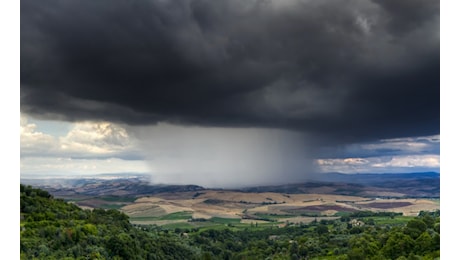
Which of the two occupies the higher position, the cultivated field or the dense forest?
the dense forest

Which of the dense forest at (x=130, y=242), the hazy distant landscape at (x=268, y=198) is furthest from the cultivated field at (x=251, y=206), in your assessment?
the dense forest at (x=130, y=242)

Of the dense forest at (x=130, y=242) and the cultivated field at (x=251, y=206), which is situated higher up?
the dense forest at (x=130, y=242)

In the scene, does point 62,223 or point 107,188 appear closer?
point 62,223

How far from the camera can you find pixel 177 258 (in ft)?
167

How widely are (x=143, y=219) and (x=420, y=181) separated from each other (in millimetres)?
67326

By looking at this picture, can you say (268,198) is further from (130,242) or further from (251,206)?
(130,242)

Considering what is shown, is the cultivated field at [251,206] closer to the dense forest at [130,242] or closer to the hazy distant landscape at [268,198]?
the hazy distant landscape at [268,198]

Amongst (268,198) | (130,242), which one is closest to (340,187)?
(268,198)

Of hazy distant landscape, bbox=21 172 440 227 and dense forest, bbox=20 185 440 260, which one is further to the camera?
hazy distant landscape, bbox=21 172 440 227

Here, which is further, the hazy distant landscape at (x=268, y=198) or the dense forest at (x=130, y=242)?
the hazy distant landscape at (x=268, y=198)

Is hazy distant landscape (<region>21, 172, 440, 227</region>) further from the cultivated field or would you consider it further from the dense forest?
the dense forest

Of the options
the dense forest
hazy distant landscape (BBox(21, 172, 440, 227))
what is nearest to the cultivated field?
hazy distant landscape (BBox(21, 172, 440, 227))
